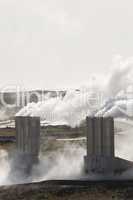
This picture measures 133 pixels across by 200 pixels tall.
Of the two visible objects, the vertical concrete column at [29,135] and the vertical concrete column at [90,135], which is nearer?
the vertical concrete column at [90,135]

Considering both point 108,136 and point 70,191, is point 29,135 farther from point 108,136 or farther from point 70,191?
point 70,191

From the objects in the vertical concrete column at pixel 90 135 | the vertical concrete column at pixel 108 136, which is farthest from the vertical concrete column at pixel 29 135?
the vertical concrete column at pixel 108 136

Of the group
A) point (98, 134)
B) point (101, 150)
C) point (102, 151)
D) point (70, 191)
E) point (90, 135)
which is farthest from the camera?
point (90, 135)

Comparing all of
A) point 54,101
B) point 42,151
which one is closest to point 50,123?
point 54,101

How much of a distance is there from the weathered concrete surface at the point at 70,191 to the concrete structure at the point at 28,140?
24.5 feet

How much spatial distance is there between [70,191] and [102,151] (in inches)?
281

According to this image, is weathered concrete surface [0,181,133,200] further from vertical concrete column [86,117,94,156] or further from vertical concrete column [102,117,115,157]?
vertical concrete column [86,117,94,156]

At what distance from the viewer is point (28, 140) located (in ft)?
153

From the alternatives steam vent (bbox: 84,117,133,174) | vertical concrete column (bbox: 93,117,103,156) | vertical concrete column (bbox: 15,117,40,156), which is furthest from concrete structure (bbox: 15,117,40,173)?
vertical concrete column (bbox: 93,117,103,156)

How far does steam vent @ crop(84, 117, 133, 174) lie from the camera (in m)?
41.9

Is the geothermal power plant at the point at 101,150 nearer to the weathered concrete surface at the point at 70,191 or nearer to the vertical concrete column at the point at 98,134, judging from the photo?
the vertical concrete column at the point at 98,134

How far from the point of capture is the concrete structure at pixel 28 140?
4582 centimetres

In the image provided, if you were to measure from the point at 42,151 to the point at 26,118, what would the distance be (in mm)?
13327

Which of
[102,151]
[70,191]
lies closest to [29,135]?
[102,151]
